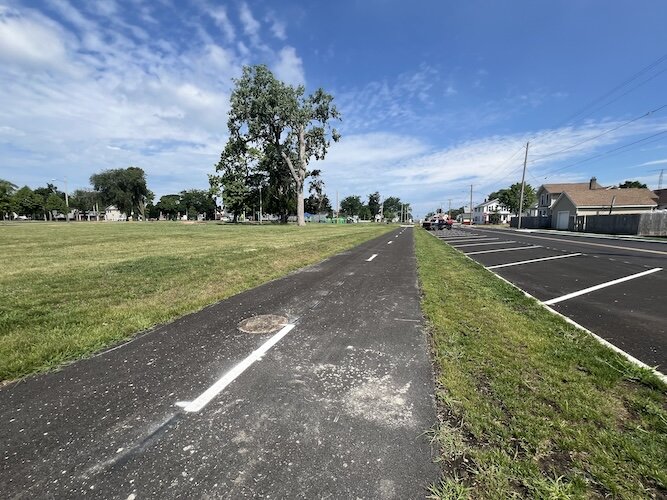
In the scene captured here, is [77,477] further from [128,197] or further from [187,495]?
[128,197]

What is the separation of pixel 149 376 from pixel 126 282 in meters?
5.55

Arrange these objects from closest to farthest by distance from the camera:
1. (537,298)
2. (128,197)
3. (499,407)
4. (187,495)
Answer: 1. (187,495)
2. (499,407)
3. (537,298)
4. (128,197)

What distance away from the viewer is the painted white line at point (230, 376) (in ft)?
9.79

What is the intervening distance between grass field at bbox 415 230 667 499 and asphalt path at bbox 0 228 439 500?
268 mm

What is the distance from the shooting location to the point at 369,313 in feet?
19.3

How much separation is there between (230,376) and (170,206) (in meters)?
163

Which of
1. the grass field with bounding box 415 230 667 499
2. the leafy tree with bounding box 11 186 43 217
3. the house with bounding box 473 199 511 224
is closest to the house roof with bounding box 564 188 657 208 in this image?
the house with bounding box 473 199 511 224

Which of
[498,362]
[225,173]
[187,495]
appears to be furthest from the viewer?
[225,173]

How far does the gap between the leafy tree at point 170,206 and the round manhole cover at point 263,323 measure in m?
160

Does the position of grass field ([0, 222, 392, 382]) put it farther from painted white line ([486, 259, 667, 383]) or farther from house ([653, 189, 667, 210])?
house ([653, 189, 667, 210])

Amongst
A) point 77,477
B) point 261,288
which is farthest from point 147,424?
point 261,288

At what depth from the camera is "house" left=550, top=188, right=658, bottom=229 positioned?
173ft

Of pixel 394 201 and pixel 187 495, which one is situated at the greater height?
pixel 394 201

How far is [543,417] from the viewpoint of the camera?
9.36 ft
